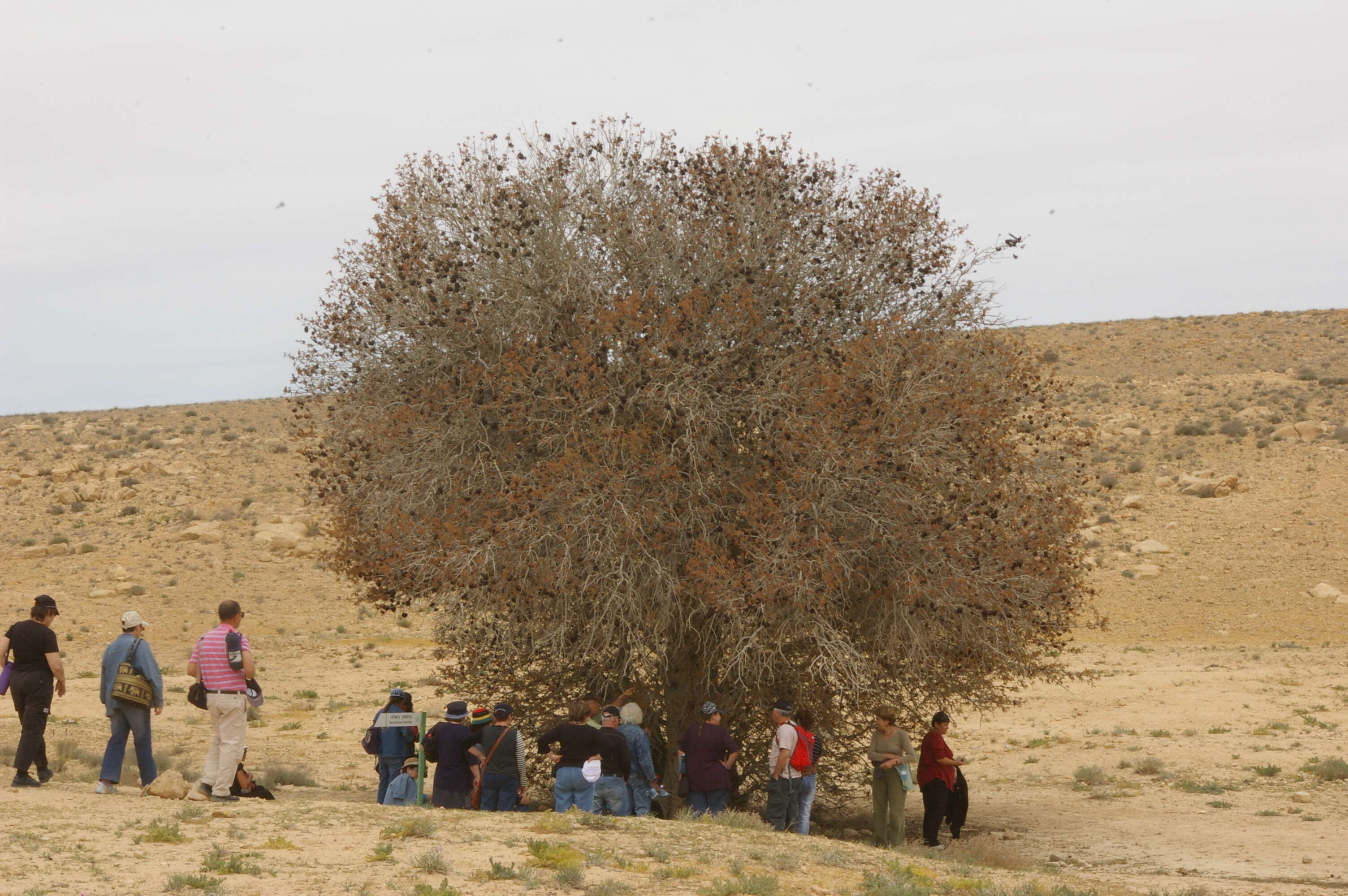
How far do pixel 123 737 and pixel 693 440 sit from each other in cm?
600

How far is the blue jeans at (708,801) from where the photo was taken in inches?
477

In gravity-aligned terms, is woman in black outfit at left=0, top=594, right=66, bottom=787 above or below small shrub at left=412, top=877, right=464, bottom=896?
above

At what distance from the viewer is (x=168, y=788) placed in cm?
1109

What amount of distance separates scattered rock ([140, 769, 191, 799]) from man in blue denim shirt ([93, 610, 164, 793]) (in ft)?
0.83

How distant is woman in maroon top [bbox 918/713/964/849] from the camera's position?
13180 millimetres

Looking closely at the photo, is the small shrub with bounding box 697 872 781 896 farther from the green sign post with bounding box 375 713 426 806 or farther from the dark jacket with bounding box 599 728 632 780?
the green sign post with bounding box 375 713 426 806

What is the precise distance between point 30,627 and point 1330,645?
2838 centimetres

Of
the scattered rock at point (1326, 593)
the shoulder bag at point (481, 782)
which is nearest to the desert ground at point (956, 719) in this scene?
the scattered rock at point (1326, 593)

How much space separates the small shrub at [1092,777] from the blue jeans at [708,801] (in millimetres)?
7915

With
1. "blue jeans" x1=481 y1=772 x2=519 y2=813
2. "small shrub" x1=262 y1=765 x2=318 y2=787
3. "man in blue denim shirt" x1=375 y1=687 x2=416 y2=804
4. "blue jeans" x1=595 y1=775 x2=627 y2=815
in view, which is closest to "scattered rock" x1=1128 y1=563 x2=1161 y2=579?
"small shrub" x1=262 y1=765 x2=318 y2=787

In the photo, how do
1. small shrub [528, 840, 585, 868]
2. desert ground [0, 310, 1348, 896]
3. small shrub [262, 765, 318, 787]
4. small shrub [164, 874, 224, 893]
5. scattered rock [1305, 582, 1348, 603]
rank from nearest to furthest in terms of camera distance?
small shrub [164, 874, 224, 893] → small shrub [528, 840, 585, 868] → desert ground [0, 310, 1348, 896] → small shrub [262, 765, 318, 787] → scattered rock [1305, 582, 1348, 603]

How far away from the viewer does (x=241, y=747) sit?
36.0 ft

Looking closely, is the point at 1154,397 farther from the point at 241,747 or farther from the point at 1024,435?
the point at 241,747

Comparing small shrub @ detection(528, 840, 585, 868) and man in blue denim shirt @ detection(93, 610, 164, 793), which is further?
man in blue denim shirt @ detection(93, 610, 164, 793)
